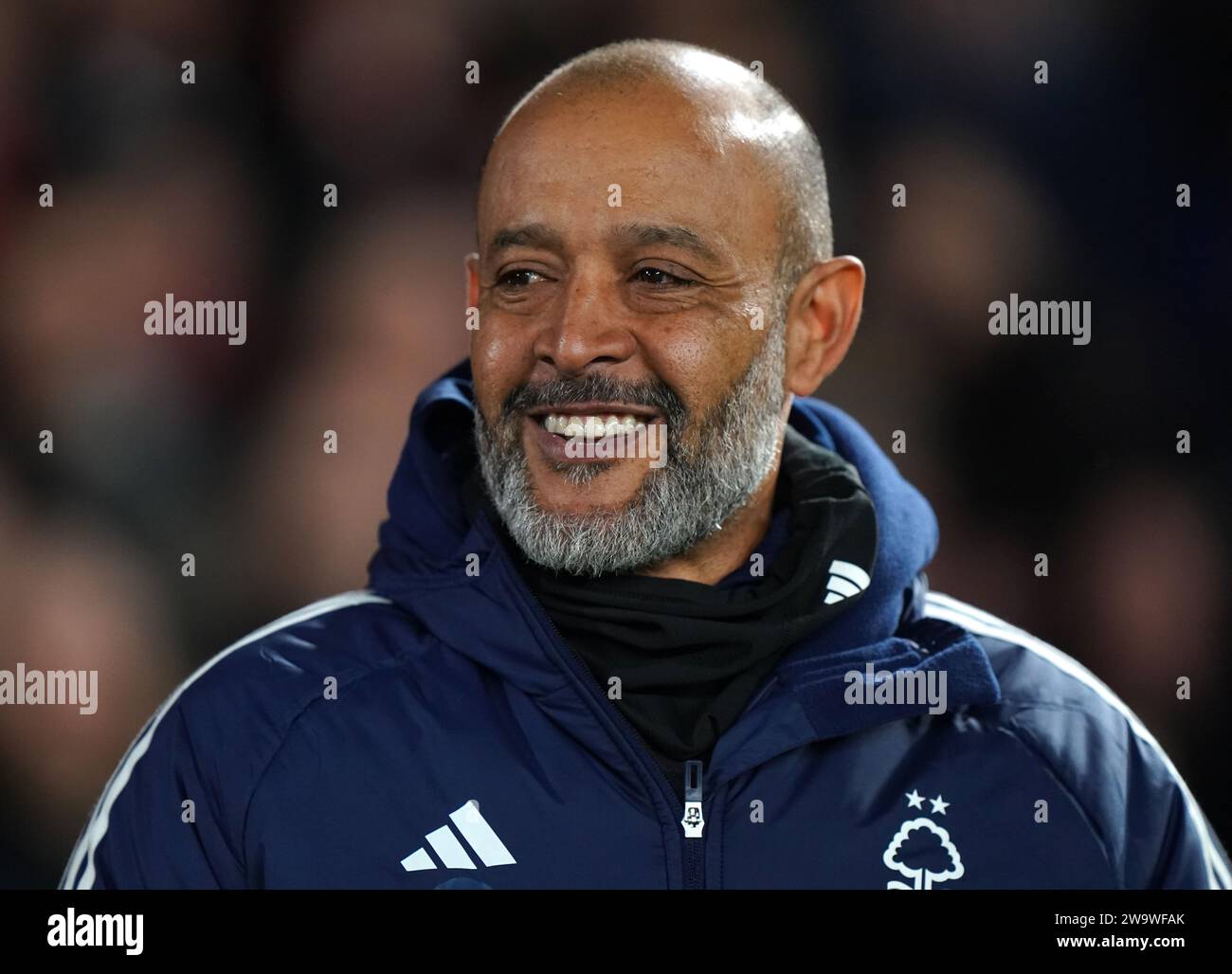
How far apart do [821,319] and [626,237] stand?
0.30 m

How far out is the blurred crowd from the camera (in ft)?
6.42

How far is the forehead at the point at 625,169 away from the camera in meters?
1.42

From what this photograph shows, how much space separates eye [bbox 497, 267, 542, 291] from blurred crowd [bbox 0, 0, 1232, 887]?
60cm

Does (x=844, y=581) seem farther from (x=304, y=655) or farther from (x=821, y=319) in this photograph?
(x=304, y=655)

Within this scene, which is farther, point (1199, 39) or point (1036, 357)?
point (1036, 357)

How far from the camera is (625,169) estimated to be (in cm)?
143

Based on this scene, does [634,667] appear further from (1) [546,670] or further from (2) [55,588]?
(2) [55,588]

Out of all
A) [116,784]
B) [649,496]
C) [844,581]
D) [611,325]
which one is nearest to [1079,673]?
[844,581]

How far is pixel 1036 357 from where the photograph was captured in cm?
206

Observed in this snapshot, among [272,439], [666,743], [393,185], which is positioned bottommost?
[666,743]

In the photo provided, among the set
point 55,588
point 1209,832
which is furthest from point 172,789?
point 1209,832
